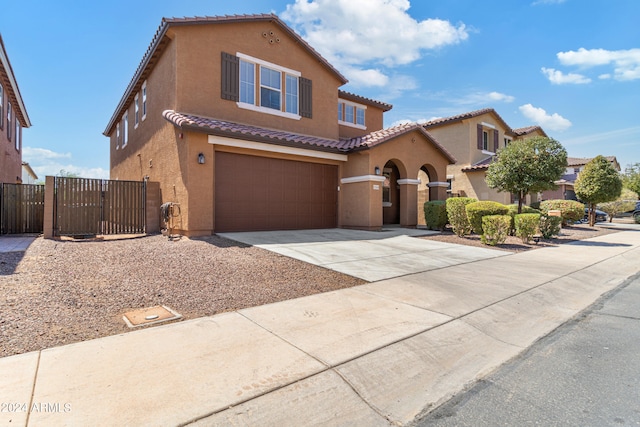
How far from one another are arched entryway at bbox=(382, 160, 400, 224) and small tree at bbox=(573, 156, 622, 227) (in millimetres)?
11221

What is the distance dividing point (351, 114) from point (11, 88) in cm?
1671

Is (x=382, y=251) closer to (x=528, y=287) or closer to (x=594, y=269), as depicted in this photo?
(x=528, y=287)

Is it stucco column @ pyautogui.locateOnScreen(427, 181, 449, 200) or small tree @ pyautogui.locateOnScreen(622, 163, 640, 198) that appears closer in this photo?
stucco column @ pyautogui.locateOnScreen(427, 181, 449, 200)

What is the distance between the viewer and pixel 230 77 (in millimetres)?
12664

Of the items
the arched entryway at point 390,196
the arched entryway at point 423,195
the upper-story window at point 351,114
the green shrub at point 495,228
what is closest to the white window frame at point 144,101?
the upper-story window at point 351,114

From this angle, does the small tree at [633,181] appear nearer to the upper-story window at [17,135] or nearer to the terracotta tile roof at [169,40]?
the terracotta tile roof at [169,40]

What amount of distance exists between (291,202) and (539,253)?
853cm

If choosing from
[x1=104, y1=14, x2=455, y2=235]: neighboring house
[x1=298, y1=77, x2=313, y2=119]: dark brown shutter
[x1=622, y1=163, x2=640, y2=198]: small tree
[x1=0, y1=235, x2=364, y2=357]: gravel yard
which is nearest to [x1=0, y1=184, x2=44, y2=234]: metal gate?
[x1=104, y1=14, x2=455, y2=235]: neighboring house

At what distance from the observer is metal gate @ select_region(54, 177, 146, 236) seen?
35.7 feet

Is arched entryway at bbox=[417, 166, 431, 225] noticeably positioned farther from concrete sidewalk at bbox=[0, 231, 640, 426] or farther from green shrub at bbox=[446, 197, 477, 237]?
concrete sidewalk at bbox=[0, 231, 640, 426]

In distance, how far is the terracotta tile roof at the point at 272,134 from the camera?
34.9 ft

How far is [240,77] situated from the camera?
42.9ft

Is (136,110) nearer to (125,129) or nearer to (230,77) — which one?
(125,129)

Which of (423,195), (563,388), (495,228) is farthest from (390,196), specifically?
(563,388)
